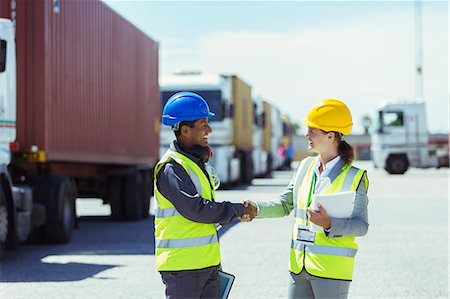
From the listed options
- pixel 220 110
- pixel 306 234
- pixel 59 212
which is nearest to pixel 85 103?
pixel 59 212

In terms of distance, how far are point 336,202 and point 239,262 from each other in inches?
278

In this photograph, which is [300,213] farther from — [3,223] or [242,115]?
[242,115]

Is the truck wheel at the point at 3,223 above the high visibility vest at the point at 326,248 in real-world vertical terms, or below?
below

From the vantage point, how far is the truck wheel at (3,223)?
→ 12016 millimetres

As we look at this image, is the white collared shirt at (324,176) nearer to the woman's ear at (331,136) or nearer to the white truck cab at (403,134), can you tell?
the woman's ear at (331,136)

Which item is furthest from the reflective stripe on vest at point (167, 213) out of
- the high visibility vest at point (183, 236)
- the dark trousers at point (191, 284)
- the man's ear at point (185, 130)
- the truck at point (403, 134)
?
the truck at point (403, 134)

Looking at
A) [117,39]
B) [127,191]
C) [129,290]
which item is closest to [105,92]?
[117,39]

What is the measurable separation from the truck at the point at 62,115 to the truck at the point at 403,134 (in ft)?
83.1

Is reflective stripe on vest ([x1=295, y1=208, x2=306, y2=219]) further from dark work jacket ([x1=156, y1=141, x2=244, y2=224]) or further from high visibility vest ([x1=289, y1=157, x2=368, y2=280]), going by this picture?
dark work jacket ([x1=156, y1=141, x2=244, y2=224])

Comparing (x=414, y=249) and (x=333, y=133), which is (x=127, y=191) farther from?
(x=333, y=133)

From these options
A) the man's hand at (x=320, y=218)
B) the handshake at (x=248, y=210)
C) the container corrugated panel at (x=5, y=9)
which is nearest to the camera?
the man's hand at (x=320, y=218)

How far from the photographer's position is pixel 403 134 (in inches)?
1689

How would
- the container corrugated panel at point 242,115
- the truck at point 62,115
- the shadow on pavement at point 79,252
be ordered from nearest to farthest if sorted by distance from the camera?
the shadow on pavement at point 79,252 < the truck at point 62,115 < the container corrugated panel at point 242,115

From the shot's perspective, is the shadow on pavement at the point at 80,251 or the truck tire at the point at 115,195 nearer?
the shadow on pavement at the point at 80,251
